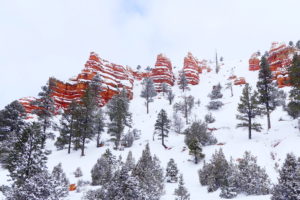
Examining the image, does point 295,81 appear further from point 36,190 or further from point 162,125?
point 36,190

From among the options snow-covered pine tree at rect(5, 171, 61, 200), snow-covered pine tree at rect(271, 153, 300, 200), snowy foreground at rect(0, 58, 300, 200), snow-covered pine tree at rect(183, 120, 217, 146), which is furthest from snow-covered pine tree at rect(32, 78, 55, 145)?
snow-covered pine tree at rect(271, 153, 300, 200)

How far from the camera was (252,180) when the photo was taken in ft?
43.2

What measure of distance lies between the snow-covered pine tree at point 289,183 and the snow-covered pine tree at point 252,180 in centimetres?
367

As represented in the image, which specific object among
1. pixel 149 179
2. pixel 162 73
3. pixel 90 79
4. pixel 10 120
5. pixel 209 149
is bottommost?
pixel 149 179

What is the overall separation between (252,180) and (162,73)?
65.7 meters

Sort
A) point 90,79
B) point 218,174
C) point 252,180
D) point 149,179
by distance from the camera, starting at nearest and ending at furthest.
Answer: point 252,180 → point 149,179 → point 218,174 → point 90,79

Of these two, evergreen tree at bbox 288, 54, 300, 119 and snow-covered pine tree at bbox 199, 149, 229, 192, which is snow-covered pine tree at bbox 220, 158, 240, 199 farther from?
evergreen tree at bbox 288, 54, 300, 119

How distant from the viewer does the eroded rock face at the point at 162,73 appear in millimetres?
74562

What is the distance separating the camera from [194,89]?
68062 millimetres

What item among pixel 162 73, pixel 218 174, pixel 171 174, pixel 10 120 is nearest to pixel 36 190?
pixel 218 174

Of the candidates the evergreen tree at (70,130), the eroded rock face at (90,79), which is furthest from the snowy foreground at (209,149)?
the eroded rock face at (90,79)

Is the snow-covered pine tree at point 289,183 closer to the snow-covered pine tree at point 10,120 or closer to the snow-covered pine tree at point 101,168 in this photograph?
the snow-covered pine tree at point 101,168

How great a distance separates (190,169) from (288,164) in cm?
1466

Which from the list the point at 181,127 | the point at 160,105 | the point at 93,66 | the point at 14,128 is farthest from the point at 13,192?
the point at 93,66
